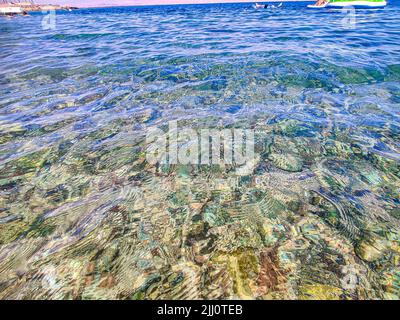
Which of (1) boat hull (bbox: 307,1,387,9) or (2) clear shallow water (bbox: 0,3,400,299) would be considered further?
(1) boat hull (bbox: 307,1,387,9)

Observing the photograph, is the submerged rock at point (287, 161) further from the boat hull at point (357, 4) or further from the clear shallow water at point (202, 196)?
the boat hull at point (357, 4)

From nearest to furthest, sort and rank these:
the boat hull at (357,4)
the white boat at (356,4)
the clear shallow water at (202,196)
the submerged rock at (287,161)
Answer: the clear shallow water at (202,196) → the submerged rock at (287,161) → the white boat at (356,4) → the boat hull at (357,4)

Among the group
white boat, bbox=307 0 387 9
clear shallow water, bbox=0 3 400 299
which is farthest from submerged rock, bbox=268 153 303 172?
white boat, bbox=307 0 387 9

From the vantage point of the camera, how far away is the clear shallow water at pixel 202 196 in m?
2.19

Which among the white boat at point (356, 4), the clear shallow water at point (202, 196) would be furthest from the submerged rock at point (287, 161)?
the white boat at point (356, 4)

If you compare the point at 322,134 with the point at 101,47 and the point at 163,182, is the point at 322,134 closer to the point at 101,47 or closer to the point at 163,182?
the point at 163,182

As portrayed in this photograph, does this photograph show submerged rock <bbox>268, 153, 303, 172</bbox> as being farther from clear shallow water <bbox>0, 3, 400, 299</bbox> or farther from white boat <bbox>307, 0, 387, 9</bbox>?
white boat <bbox>307, 0, 387, 9</bbox>

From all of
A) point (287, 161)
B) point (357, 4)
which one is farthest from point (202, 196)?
point (357, 4)

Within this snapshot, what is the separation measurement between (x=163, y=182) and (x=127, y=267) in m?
Answer: 1.33

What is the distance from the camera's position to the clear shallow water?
2186mm

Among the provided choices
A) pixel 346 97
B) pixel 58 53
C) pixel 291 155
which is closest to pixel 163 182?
pixel 291 155

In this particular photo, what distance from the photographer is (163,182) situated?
340cm

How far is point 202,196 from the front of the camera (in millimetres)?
3154

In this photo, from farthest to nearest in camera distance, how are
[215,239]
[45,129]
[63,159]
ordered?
[45,129] < [63,159] < [215,239]
